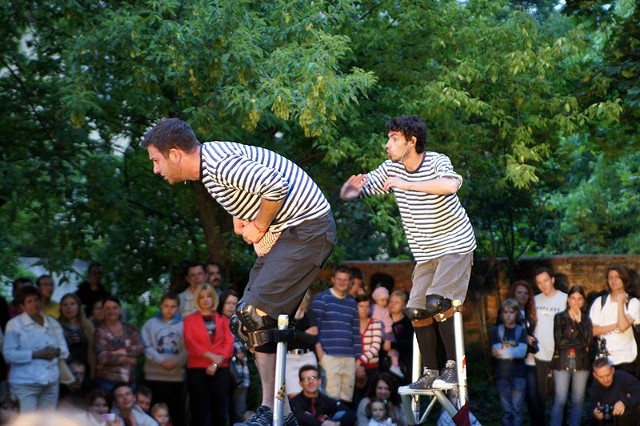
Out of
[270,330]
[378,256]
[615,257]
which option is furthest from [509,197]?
[270,330]

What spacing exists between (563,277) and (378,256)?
15.8 ft

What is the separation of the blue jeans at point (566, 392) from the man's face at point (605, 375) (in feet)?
1.17

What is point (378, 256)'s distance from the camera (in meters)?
18.2

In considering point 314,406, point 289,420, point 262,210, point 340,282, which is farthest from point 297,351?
point 262,210

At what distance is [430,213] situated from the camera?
6688mm

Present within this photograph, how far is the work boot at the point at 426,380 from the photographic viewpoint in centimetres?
680

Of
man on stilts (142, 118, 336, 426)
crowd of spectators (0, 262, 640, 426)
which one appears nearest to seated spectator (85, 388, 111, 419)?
crowd of spectators (0, 262, 640, 426)

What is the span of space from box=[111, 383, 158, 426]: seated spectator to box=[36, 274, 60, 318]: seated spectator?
141cm

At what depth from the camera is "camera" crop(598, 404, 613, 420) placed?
1067 centimetres

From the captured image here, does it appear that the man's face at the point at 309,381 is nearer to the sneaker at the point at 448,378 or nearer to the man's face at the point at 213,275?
the man's face at the point at 213,275

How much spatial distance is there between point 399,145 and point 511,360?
16.3ft

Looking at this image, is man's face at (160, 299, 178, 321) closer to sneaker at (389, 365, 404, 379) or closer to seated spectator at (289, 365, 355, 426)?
seated spectator at (289, 365, 355, 426)

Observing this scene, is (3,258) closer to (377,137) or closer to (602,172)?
(377,137)

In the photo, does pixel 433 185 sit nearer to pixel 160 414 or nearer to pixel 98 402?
pixel 98 402
